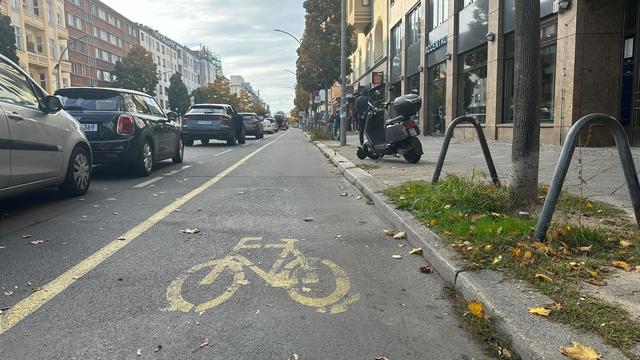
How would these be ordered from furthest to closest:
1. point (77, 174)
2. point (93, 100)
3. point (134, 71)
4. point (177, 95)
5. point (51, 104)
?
point (177, 95), point (134, 71), point (93, 100), point (77, 174), point (51, 104)

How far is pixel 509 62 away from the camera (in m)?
16.8

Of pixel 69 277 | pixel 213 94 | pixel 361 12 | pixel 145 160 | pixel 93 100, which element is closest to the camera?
pixel 69 277

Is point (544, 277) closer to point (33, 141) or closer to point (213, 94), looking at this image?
point (33, 141)

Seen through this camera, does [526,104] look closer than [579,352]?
No

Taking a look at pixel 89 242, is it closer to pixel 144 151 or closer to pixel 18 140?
pixel 18 140

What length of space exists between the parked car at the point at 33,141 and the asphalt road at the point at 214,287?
43cm

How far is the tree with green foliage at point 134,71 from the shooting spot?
71.1 m

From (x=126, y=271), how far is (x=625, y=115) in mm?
12345

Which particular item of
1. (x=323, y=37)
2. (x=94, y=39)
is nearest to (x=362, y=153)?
(x=323, y=37)

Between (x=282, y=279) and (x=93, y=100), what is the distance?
7013 millimetres

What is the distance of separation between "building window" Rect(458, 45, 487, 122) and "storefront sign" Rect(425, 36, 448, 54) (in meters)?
→ 1.72

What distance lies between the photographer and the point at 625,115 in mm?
12328

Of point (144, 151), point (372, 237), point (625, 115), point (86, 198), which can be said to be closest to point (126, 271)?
point (372, 237)

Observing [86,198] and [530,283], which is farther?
[86,198]
